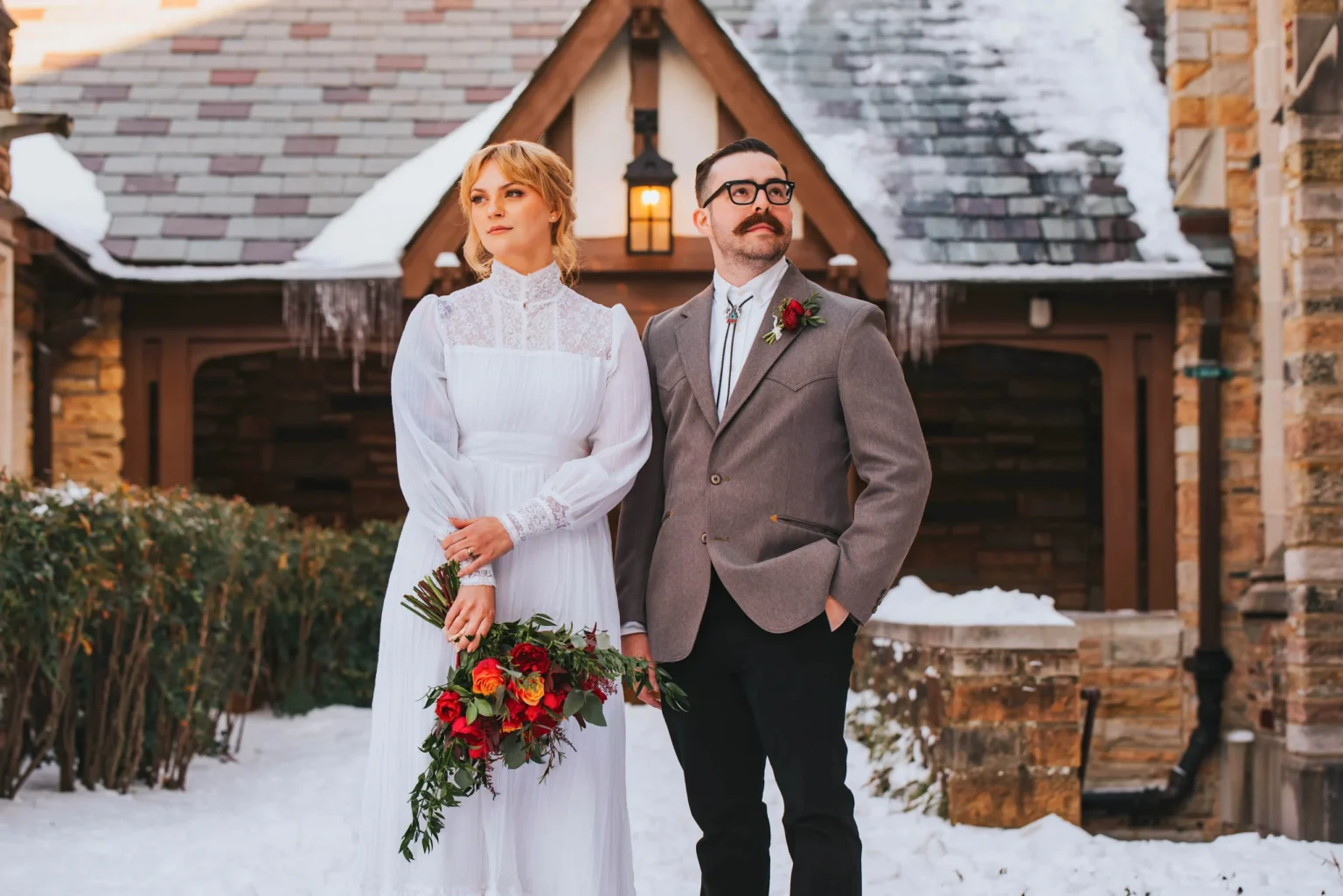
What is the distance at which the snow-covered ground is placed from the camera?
4.24 metres

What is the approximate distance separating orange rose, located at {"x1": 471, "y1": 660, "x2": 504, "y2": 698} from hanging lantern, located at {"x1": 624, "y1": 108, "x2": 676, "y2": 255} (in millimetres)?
6144

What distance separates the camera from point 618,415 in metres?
2.78

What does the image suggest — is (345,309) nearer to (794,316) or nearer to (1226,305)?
(1226,305)

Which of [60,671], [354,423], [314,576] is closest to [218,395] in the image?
[354,423]

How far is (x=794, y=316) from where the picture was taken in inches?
110

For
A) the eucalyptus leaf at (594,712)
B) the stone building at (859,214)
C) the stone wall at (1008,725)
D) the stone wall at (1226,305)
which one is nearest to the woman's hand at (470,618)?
the eucalyptus leaf at (594,712)

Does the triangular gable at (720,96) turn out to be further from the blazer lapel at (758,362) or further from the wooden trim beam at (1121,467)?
the blazer lapel at (758,362)

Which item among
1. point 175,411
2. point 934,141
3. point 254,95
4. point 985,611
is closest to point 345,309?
point 175,411

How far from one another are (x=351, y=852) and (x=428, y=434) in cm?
247

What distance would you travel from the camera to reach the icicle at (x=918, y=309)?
8.52 metres

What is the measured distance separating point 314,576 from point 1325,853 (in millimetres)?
5044

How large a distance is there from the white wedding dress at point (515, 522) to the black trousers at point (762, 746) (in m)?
0.17

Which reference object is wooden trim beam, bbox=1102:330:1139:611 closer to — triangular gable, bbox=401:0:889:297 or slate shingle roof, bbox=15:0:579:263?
triangular gable, bbox=401:0:889:297

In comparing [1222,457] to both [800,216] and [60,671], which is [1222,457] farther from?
[60,671]
